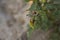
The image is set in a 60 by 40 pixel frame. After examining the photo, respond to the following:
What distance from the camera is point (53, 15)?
4.25ft

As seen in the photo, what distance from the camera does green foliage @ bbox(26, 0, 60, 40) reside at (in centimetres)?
126

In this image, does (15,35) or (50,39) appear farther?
(15,35)

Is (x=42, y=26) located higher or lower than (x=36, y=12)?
lower

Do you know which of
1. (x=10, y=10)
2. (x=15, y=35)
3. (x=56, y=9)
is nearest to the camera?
(x=56, y=9)

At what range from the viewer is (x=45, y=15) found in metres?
1.27

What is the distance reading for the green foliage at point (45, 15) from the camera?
126 centimetres

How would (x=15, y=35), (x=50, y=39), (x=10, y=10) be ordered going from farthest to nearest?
(x=10, y=10) → (x=15, y=35) → (x=50, y=39)

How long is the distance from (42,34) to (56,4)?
30 centimetres

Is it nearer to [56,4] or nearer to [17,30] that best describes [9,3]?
[17,30]

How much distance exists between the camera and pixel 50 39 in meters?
1.39

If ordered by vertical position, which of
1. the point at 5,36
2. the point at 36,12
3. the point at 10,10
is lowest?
the point at 5,36

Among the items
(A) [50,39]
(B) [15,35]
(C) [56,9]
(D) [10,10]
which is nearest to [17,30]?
(B) [15,35]

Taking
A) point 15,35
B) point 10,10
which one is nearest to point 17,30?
point 15,35

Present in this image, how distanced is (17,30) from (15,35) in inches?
2.0
